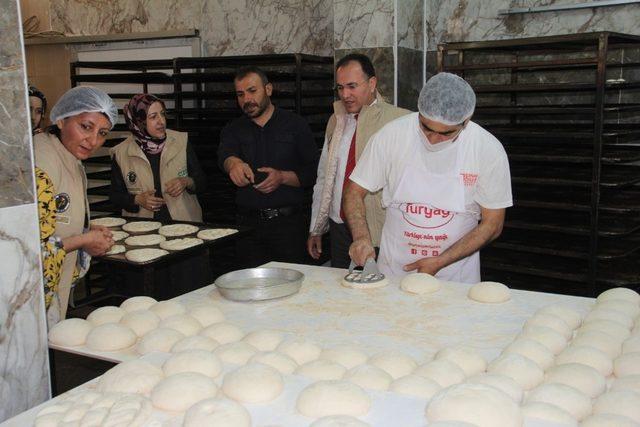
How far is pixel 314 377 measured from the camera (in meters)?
1.59

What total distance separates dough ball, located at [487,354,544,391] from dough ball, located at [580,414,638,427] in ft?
0.68

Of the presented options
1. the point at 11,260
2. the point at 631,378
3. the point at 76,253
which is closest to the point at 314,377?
the point at 631,378

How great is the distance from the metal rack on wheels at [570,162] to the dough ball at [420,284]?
1697mm

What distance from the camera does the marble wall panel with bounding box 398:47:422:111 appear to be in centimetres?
421

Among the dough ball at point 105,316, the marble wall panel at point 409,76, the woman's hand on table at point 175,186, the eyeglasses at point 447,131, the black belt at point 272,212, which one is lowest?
the dough ball at point 105,316

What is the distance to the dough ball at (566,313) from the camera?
1.98 metres

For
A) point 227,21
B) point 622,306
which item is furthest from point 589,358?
point 227,21

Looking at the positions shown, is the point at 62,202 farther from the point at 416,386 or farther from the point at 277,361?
the point at 416,386

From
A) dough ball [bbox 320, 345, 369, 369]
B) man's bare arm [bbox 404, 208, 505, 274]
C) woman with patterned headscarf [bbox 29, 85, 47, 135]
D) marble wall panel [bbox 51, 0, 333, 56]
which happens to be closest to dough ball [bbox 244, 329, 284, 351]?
dough ball [bbox 320, 345, 369, 369]

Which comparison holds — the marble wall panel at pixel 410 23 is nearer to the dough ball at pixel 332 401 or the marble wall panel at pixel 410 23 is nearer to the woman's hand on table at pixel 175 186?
the woman's hand on table at pixel 175 186

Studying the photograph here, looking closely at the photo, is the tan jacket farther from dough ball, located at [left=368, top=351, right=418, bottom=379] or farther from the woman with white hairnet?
dough ball, located at [left=368, top=351, right=418, bottom=379]

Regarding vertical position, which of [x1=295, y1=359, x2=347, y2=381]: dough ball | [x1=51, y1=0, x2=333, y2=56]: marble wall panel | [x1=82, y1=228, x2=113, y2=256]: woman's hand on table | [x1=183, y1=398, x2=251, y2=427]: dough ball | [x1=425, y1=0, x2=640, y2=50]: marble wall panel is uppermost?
[x1=51, y1=0, x2=333, y2=56]: marble wall panel

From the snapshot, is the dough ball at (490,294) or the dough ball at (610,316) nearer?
the dough ball at (610,316)

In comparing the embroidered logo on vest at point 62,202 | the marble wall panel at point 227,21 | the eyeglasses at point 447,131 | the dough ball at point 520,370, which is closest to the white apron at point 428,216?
the eyeglasses at point 447,131
